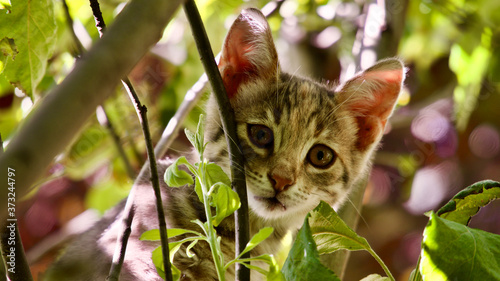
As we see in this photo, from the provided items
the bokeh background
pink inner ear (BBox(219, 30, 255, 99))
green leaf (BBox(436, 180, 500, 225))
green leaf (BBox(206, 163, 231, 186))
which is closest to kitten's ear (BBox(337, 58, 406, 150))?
the bokeh background

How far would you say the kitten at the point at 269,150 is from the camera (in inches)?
53.1

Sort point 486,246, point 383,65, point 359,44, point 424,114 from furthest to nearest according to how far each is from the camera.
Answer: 1. point 424,114
2. point 359,44
3. point 383,65
4. point 486,246

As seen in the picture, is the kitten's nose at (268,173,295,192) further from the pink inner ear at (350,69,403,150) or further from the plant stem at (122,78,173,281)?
the plant stem at (122,78,173,281)

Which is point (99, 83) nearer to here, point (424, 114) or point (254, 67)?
point (254, 67)

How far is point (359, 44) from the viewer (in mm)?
1883

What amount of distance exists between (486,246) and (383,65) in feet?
3.20

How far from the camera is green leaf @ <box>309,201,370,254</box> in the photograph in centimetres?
73

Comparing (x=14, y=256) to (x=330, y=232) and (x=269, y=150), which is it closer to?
(x=330, y=232)

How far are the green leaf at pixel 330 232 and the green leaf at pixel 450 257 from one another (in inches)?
5.8

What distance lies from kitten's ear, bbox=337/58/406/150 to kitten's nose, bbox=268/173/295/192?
0.40m

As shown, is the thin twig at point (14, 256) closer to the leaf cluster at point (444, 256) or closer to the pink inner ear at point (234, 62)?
the leaf cluster at point (444, 256)

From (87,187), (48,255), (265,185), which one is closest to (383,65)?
(265,185)

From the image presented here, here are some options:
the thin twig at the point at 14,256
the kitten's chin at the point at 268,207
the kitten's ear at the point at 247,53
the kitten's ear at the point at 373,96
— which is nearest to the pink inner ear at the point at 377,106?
the kitten's ear at the point at 373,96

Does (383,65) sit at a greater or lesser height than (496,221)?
greater
